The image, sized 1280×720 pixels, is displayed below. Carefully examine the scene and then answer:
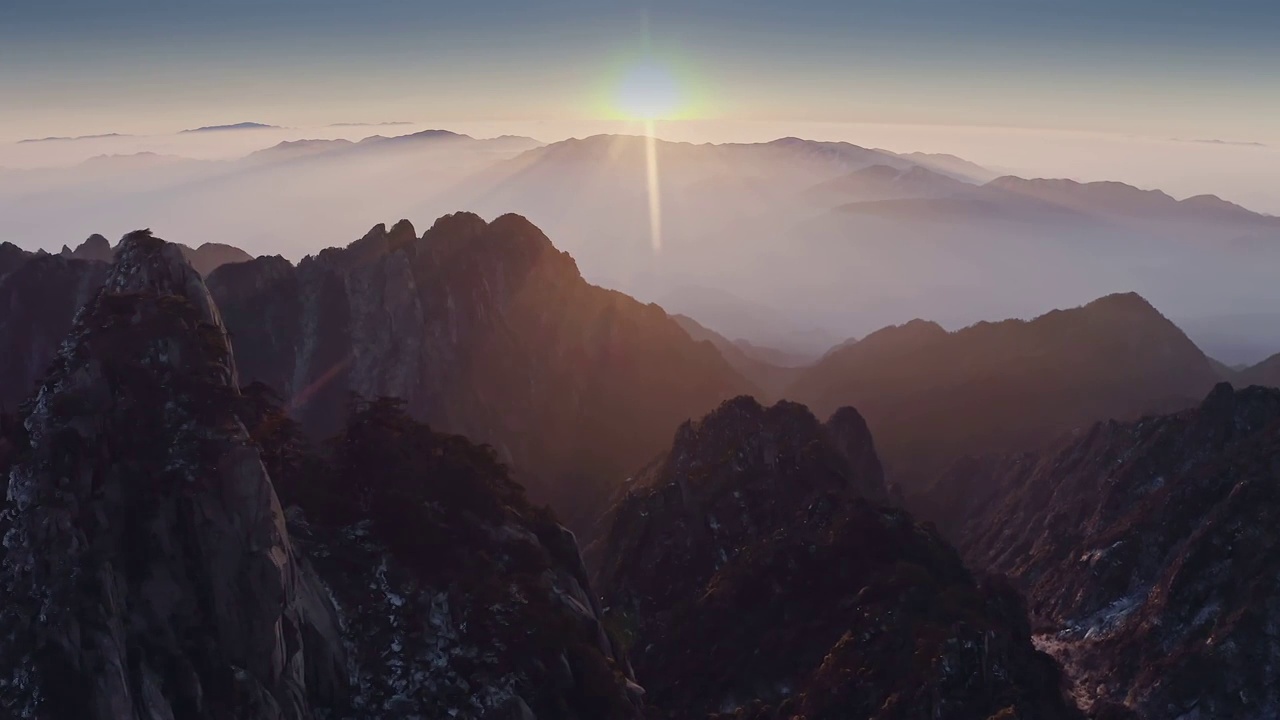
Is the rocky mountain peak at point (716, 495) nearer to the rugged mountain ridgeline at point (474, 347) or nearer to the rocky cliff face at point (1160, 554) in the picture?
A: the rocky cliff face at point (1160, 554)

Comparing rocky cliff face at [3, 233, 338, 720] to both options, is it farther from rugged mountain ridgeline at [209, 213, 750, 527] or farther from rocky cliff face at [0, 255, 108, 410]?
rocky cliff face at [0, 255, 108, 410]

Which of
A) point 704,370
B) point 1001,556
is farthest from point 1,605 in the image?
point 704,370

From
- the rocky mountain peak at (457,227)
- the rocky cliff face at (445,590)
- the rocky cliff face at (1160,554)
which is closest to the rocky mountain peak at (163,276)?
the rocky cliff face at (445,590)

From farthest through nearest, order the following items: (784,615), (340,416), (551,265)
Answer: (551,265), (340,416), (784,615)

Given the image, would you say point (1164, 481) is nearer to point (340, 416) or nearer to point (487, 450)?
point (487, 450)

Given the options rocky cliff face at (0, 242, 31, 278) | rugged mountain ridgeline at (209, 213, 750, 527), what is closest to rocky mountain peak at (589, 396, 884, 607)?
rugged mountain ridgeline at (209, 213, 750, 527)

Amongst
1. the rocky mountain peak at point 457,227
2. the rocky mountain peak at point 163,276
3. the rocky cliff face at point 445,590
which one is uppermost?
the rocky mountain peak at point 163,276
